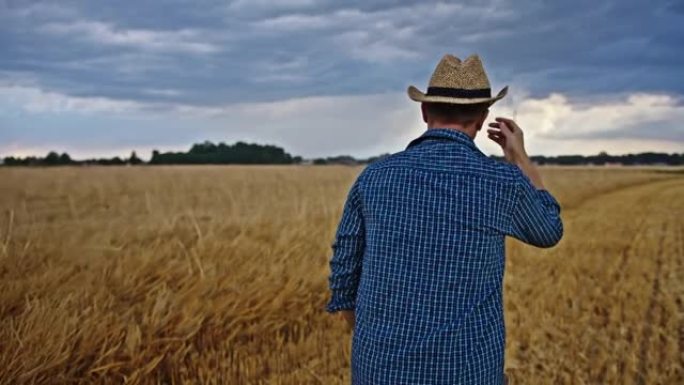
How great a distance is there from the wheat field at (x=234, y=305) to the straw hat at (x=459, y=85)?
273 cm

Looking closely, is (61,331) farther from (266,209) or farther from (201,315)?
(266,209)

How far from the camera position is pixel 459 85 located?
2.56m

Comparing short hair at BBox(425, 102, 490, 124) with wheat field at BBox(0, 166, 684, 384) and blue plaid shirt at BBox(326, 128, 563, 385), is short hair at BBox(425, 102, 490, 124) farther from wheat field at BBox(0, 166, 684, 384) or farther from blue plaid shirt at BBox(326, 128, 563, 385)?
wheat field at BBox(0, 166, 684, 384)

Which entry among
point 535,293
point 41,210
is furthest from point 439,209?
point 41,210

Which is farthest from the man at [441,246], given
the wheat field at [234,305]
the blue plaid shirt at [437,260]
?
the wheat field at [234,305]

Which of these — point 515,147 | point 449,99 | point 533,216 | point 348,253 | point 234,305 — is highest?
point 449,99

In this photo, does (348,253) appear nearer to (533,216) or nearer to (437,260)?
(437,260)

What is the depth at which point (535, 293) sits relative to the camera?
7516mm

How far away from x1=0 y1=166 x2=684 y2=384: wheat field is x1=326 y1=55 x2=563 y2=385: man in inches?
95.5

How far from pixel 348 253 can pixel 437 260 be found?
0.36 meters

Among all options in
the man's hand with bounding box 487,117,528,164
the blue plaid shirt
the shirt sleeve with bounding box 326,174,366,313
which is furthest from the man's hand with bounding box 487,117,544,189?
the shirt sleeve with bounding box 326,174,366,313

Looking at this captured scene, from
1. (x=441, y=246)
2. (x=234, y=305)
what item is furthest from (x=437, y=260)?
(x=234, y=305)

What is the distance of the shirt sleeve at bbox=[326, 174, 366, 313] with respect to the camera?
2.62m

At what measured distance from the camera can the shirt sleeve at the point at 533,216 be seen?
2.53 metres
